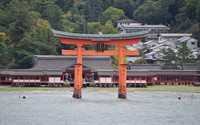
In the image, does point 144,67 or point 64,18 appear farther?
point 64,18

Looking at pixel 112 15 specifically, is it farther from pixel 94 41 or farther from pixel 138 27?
pixel 94 41

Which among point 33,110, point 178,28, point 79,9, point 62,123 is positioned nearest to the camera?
point 62,123

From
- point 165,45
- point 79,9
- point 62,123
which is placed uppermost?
point 79,9

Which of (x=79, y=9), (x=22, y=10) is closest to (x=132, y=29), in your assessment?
(x=79, y=9)

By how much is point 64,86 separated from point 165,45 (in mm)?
40870

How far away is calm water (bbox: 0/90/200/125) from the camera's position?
47.5m

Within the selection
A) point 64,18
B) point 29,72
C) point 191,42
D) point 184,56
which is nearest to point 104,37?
point 29,72

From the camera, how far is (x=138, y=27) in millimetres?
139250

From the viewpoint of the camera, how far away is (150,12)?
464 ft

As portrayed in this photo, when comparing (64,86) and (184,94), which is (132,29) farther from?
(184,94)

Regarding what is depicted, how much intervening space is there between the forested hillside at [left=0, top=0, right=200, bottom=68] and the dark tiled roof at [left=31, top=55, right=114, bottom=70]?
Result: 193 cm

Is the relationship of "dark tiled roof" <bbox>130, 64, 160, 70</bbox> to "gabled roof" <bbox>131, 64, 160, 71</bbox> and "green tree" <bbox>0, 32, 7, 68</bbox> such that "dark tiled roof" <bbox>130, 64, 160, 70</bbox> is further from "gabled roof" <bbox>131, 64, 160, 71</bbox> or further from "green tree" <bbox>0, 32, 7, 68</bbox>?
"green tree" <bbox>0, 32, 7, 68</bbox>

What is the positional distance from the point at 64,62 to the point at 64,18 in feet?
118

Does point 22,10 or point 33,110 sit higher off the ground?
point 22,10
